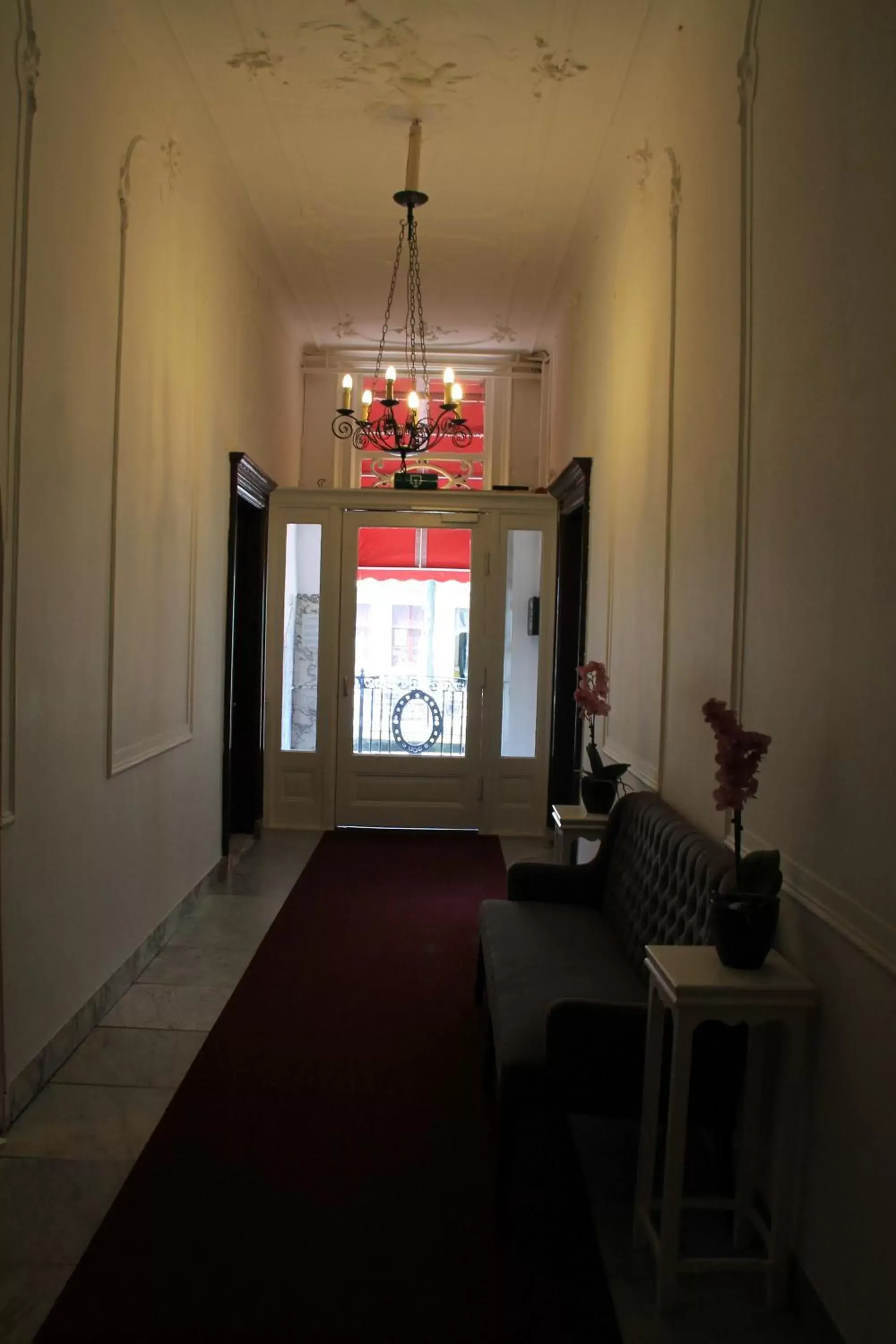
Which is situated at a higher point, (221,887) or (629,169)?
(629,169)

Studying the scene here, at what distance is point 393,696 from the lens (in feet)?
25.1

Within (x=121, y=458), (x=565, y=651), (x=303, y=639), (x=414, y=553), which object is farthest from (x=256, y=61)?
(x=565, y=651)

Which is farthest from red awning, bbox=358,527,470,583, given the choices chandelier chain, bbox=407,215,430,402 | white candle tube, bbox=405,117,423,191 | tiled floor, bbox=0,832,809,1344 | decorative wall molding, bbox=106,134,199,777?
tiled floor, bbox=0,832,809,1344

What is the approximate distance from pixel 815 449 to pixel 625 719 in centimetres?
238

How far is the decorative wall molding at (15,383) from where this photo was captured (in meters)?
2.80

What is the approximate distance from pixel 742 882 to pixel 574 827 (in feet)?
6.61

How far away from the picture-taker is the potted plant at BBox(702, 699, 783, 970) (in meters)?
2.25

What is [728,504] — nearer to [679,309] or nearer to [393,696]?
[679,309]

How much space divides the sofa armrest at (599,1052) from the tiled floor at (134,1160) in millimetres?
353

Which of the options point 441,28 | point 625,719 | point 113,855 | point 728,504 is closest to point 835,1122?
point 728,504

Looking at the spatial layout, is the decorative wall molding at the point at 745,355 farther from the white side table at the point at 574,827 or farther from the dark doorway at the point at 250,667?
the dark doorway at the point at 250,667

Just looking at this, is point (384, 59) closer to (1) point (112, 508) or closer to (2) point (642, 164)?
(2) point (642, 164)

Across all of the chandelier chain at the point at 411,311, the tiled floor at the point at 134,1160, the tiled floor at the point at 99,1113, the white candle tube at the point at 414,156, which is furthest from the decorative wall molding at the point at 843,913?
the chandelier chain at the point at 411,311

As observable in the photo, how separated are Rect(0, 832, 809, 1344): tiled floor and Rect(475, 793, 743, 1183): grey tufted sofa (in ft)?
1.21
